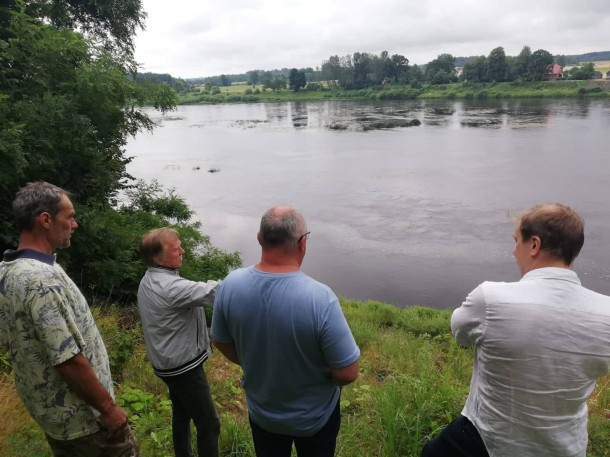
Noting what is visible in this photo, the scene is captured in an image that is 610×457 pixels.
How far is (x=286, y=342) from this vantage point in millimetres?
2023

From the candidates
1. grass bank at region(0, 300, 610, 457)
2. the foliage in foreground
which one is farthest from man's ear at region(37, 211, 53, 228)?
the foliage in foreground

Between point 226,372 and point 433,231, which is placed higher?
point 226,372

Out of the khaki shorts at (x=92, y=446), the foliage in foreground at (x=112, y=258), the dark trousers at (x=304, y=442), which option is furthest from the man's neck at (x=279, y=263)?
the foliage in foreground at (x=112, y=258)

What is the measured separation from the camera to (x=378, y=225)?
1767cm

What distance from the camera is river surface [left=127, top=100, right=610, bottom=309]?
45.0 feet

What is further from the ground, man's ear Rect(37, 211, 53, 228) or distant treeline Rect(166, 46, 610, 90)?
distant treeline Rect(166, 46, 610, 90)

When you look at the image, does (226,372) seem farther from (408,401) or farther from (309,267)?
(309,267)

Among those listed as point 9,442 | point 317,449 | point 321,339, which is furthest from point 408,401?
point 9,442

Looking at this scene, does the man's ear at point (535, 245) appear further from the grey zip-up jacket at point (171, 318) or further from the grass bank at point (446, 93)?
the grass bank at point (446, 93)

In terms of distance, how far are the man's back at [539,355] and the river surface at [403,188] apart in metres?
1.94

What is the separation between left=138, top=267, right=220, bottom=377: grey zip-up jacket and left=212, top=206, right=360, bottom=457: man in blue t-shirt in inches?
19.0

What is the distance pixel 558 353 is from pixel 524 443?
0.46 meters

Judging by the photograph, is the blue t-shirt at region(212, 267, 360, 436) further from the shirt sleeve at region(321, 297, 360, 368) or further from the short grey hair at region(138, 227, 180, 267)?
the short grey hair at region(138, 227, 180, 267)

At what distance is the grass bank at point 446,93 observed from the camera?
221ft
